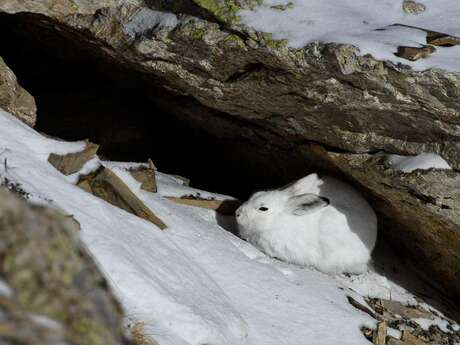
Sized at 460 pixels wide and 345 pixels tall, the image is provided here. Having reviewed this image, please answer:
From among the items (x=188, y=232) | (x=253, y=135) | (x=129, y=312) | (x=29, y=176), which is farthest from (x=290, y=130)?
(x=129, y=312)

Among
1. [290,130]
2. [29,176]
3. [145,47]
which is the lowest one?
[290,130]

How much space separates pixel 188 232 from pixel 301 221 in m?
1.54

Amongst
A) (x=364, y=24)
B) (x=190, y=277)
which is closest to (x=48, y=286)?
(x=190, y=277)

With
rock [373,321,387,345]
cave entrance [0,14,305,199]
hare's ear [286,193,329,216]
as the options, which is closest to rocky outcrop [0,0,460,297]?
hare's ear [286,193,329,216]

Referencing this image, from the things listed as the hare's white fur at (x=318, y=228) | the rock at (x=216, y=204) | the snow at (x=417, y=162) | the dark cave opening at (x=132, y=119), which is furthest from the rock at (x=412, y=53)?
the rock at (x=216, y=204)

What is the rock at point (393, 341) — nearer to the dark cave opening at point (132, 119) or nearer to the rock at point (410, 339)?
the rock at point (410, 339)

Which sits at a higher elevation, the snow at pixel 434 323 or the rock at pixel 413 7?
the rock at pixel 413 7

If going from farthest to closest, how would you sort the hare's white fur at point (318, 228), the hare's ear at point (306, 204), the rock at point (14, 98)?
the hare's white fur at point (318, 228) → the hare's ear at point (306, 204) → the rock at point (14, 98)

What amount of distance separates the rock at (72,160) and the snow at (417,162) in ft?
9.00

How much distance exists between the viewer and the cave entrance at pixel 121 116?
28.6 feet

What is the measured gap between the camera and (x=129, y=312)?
14.4ft

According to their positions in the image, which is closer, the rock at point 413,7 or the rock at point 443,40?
the rock at point 443,40

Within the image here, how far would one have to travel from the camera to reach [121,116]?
9.34 meters

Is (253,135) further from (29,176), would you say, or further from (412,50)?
(29,176)
